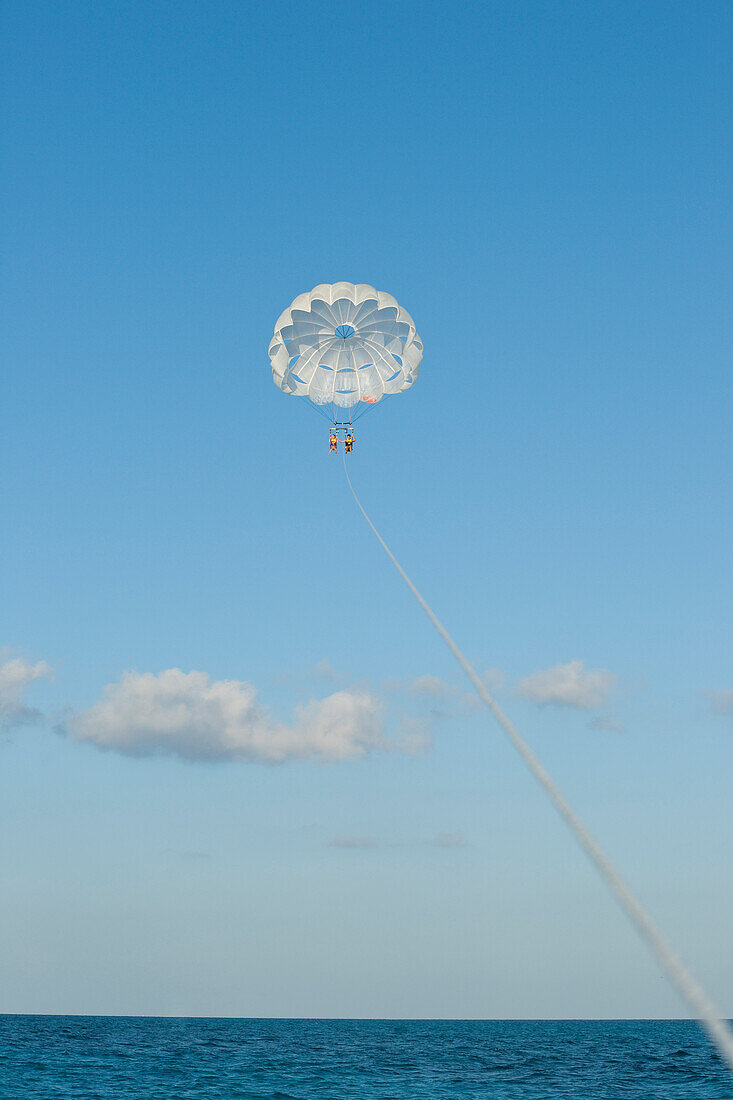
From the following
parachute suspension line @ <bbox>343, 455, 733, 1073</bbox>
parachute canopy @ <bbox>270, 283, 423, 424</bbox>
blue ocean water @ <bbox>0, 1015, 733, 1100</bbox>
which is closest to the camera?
parachute suspension line @ <bbox>343, 455, 733, 1073</bbox>

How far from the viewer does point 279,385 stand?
109 feet

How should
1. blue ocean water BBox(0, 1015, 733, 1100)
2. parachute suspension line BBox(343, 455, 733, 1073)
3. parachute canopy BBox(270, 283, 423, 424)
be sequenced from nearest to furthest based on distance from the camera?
parachute suspension line BBox(343, 455, 733, 1073) → parachute canopy BBox(270, 283, 423, 424) → blue ocean water BBox(0, 1015, 733, 1100)

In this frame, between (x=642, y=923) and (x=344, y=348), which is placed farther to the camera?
(x=344, y=348)

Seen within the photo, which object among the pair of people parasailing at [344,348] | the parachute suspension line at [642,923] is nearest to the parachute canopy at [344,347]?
the pair of people parasailing at [344,348]

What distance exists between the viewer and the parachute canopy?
104 feet

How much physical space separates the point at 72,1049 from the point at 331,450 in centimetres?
4799

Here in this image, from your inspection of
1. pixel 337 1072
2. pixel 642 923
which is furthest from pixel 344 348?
pixel 337 1072

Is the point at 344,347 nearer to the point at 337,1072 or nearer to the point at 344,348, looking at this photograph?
the point at 344,348

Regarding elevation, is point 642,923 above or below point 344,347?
below

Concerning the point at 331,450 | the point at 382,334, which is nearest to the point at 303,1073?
the point at 331,450

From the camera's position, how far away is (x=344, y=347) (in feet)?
108

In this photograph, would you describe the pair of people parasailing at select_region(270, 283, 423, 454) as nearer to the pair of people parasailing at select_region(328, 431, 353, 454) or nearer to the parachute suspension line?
the pair of people parasailing at select_region(328, 431, 353, 454)

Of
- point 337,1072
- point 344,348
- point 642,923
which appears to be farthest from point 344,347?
point 337,1072

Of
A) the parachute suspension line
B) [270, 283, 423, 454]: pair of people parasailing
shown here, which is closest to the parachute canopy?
[270, 283, 423, 454]: pair of people parasailing
